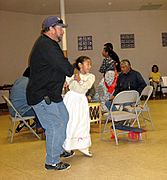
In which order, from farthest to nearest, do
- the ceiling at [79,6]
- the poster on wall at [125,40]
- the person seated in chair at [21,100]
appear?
1. the poster on wall at [125,40]
2. the ceiling at [79,6]
3. the person seated in chair at [21,100]

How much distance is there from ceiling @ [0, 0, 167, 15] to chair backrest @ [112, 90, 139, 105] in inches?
210

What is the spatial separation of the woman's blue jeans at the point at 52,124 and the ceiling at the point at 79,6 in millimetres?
6453

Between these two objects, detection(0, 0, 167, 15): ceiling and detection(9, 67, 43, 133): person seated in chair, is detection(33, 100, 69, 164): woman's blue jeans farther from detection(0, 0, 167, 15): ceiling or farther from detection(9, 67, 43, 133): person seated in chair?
detection(0, 0, 167, 15): ceiling

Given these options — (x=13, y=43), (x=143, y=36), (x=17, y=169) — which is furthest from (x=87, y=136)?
(x=143, y=36)

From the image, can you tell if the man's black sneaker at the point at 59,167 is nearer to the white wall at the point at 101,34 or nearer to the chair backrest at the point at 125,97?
the chair backrest at the point at 125,97

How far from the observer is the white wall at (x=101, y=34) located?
34.7ft

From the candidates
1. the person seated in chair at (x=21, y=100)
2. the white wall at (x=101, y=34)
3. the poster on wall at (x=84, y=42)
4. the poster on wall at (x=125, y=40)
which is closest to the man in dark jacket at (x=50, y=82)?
the person seated in chair at (x=21, y=100)

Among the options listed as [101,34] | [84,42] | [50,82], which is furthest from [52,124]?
[101,34]

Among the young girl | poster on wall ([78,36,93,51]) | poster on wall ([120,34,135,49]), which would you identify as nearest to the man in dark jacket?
the young girl

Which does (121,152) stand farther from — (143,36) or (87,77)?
(143,36)

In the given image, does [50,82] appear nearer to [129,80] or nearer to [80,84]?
[80,84]

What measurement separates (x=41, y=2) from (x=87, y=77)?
5943mm

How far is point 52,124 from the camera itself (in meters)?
3.27

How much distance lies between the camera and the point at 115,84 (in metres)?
5.69
